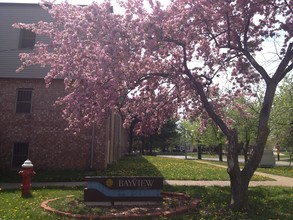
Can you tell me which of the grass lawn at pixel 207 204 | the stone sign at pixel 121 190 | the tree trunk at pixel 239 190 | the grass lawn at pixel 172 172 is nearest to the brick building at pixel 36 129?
the grass lawn at pixel 172 172

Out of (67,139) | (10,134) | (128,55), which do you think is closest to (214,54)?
(128,55)

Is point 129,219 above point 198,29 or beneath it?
beneath

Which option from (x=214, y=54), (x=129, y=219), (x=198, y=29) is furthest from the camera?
(x=214, y=54)

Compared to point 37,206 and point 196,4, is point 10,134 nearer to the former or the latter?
point 37,206

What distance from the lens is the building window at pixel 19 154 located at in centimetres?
1947

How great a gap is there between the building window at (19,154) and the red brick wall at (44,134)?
231 mm

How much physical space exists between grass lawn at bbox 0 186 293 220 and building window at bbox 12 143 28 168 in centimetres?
697

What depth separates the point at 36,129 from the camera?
1959 centimetres

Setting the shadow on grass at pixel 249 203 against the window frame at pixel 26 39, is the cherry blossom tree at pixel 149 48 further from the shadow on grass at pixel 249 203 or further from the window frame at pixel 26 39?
the window frame at pixel 26 39

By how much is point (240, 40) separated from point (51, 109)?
12.1 meters

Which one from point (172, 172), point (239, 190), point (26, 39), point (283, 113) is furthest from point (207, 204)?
point (283, 113)

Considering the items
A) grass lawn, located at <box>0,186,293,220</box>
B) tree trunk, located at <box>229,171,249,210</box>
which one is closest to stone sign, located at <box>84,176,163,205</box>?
grass lawn, located at <box>0,186,293,220</box>

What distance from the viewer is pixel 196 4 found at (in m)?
9.61

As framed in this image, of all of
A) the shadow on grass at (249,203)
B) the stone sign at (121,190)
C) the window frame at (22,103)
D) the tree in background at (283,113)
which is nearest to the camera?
the shadow on grass at (249,203)
